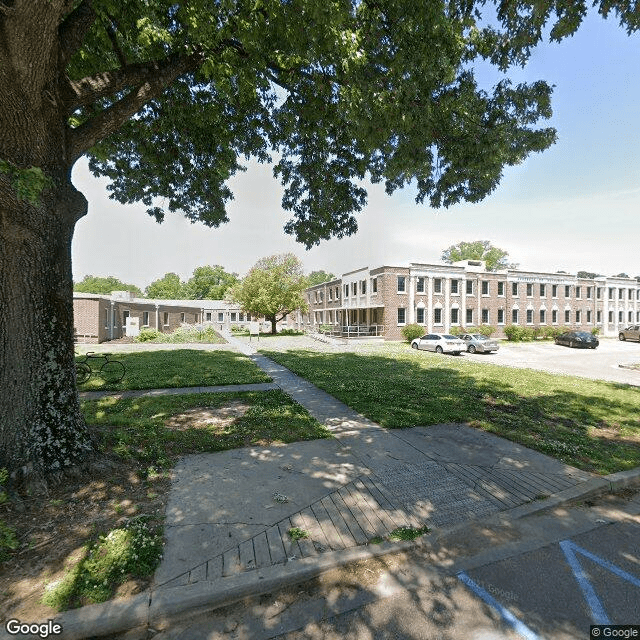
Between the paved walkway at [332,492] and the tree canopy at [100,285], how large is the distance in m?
93.5

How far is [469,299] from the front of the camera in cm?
3800

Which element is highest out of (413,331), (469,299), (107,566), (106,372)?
(469,299)

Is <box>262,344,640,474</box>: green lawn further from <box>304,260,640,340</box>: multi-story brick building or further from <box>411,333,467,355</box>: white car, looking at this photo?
<box>304,260,640,340</box>: multi-story brick building

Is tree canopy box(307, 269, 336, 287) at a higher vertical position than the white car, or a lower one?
higher

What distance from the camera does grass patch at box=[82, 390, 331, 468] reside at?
5684 millimetres

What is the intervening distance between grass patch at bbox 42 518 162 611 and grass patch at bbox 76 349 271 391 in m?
7.73

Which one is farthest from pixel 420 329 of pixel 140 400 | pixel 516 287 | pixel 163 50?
pixel 163 50

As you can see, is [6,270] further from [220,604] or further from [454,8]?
[454,8]

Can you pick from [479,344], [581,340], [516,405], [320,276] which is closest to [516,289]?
[581,340]

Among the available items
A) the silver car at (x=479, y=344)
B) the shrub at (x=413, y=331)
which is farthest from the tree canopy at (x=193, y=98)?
the shrub at (x=413, y=331)

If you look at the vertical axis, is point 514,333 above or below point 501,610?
above

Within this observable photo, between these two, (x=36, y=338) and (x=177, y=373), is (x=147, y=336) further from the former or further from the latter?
(x=36, y=338)

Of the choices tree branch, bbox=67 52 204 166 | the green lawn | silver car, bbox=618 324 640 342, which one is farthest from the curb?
silver car, bbox=618 324 640 342

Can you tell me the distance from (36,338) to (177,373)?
8919mm
